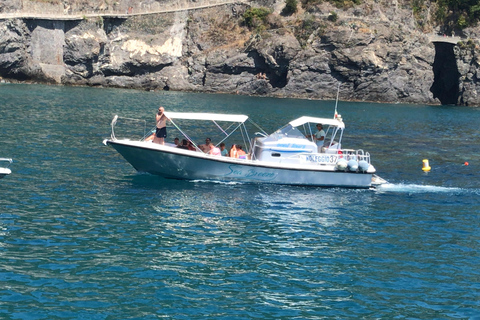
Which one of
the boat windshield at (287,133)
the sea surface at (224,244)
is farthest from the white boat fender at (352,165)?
the boat windshield at (287,133)

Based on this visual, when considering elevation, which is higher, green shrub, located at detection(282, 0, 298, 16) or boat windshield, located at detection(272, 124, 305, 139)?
green shrub, located at detection(282, 0, 298, 16)

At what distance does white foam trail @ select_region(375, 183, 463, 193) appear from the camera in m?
28.8

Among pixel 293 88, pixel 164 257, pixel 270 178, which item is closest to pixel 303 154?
pixel 270 178

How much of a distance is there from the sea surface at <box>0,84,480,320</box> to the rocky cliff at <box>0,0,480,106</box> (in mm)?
51736

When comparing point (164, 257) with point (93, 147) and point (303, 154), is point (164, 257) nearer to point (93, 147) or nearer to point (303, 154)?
point (303, 154)

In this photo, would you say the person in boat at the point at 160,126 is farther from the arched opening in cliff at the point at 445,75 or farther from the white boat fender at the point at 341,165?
the arched opening in cliff at the point at 445,75

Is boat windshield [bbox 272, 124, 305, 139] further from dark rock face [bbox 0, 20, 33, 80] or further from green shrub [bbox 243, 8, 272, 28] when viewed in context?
green shrub [bbox 243, 8, 272, 28]

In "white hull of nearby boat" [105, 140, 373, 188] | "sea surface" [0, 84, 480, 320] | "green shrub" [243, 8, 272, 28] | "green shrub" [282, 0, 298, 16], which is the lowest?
"sea surface" [0, 84, 480, 320]

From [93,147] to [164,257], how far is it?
19038 mm

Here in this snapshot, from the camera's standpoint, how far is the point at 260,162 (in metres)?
28.0

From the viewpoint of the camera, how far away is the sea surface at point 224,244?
15070 mm

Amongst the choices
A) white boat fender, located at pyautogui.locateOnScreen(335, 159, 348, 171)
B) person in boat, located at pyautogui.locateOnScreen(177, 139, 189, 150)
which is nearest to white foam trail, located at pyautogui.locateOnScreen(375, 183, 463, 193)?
white boat fender, located at pyautogui.locateOnScreen(335, 159, 348, 171)

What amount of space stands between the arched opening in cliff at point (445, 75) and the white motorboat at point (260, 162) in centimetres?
7342

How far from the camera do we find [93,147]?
35.6 meters
